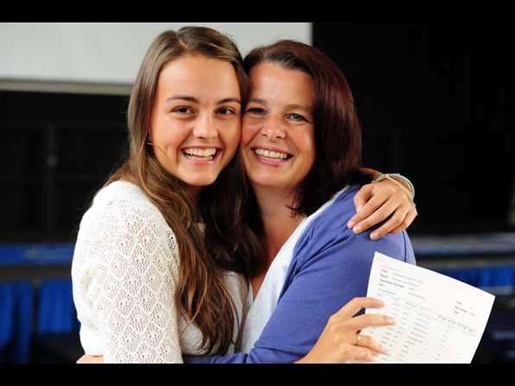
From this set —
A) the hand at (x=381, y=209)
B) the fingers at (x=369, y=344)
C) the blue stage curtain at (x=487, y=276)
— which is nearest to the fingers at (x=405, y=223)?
the hand at (x=381, y=209)

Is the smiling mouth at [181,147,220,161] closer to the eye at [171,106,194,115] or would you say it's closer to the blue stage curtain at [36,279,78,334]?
the eye at [171,106,194,115]

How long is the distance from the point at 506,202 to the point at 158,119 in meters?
5.80

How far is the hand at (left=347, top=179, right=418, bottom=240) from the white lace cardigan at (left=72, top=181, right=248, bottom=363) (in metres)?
0.42

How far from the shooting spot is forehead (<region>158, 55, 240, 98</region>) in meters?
1.87

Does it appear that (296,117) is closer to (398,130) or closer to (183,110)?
(183,110)

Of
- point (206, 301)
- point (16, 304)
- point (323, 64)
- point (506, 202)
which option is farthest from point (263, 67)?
point (506, 202)

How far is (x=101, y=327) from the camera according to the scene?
178cm

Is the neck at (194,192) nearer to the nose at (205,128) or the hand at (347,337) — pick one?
the nose at (205,128)

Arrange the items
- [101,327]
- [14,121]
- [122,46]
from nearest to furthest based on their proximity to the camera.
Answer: [101,327]
[122,46]
[14,121]

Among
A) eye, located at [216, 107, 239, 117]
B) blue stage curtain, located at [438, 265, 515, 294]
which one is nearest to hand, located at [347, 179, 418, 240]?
eye, located at [216, 107, 239, 117]

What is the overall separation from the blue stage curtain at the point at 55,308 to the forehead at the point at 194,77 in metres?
2.54

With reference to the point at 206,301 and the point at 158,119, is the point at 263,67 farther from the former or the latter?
the point at 206,301
